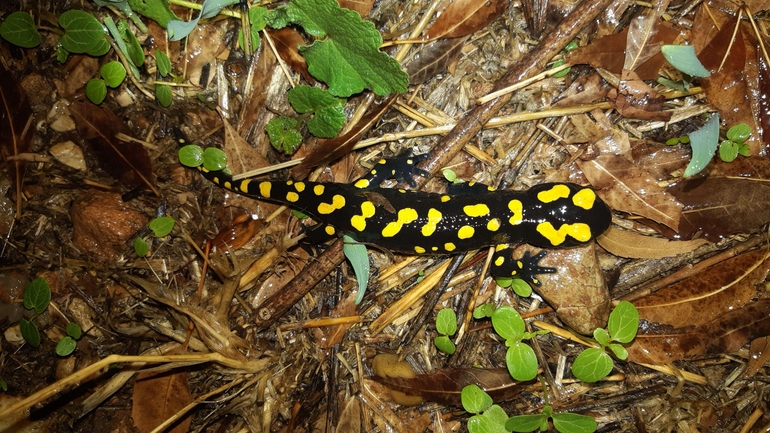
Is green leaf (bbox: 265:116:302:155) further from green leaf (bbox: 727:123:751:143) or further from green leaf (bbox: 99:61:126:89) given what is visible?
green leaf (bbox: 727:123:751:143)

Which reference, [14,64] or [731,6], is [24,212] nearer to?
[14,64]

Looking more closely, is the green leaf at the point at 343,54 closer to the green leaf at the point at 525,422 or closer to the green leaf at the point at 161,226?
the green leaf at the point at 161,226

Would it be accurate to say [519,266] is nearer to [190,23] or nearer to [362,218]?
[362,218]

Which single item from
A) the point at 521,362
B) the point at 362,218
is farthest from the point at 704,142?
the point at 362,218

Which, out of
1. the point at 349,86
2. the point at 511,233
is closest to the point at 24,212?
the point at 349,86

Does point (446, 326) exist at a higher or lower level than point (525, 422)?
higher

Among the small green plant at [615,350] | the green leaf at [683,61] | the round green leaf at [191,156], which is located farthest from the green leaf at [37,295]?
the green leaf at [683,61]

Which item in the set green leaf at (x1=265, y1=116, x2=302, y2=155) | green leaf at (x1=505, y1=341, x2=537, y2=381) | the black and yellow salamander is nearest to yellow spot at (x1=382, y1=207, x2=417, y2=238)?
the black and yellow salamander
